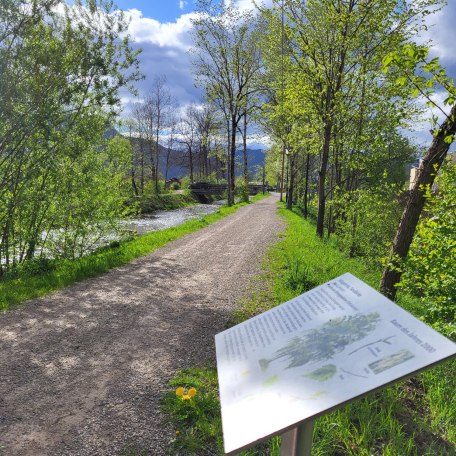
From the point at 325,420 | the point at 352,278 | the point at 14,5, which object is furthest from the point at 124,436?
the point at 14,5

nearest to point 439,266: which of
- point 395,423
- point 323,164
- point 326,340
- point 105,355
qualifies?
point 395,423

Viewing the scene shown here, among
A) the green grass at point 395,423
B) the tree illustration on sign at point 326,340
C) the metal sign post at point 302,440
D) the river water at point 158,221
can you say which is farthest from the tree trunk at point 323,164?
the metal sign post at point 302,440

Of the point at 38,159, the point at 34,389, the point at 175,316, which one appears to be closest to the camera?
the point at 34,389

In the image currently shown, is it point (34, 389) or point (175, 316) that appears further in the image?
point (175, 316)

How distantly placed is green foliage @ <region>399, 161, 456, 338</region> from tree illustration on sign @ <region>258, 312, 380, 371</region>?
237 cm

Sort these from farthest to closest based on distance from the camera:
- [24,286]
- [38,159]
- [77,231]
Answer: [77,231] < [38,159] < [24,286]

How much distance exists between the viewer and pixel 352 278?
2.69 m

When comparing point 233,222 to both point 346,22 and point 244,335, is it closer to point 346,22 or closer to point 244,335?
point 346,22

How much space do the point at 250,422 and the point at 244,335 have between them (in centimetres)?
97

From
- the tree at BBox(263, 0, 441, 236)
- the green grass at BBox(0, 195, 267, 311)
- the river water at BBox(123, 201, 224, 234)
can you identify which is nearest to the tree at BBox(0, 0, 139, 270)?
the green grass at BBox(0, 195, 267, 311)

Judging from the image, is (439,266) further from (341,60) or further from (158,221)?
(158,221)

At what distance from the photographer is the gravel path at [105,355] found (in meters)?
3.18

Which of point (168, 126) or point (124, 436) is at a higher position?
point (168, 126)

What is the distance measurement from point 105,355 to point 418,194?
4782mm
